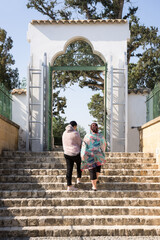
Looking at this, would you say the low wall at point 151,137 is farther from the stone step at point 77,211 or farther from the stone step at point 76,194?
the stone step at point 77,211

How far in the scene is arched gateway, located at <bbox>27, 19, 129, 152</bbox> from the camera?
1016 centimetres

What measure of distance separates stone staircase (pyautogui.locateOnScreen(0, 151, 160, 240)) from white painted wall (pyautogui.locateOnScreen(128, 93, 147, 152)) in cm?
325

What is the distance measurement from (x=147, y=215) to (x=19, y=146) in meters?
5.64

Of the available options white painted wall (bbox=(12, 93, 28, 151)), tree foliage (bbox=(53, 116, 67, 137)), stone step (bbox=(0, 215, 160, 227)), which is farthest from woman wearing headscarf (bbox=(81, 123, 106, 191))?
tree foliage (bbox=(53, 116, 67, 137))

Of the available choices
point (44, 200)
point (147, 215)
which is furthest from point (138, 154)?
point (44, 200)

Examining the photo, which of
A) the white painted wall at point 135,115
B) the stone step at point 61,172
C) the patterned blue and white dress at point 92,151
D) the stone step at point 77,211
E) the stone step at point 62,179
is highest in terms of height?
the white painted wall at point 135,115

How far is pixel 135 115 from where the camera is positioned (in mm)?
11070

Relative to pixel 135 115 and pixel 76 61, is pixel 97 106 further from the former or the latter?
pixel 135 115

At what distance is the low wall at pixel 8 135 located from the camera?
26.8 ft

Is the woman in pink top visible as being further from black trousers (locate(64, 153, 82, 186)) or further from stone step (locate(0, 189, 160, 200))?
stone step (locate(0, 189, 160, 200))

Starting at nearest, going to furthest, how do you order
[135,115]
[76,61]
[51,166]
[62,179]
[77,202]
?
[77,202]
[62,179]
[51,166]
[135,115]
[76,61]

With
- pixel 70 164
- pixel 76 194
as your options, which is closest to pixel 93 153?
pixel 70 164

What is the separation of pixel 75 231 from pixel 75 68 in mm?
6224

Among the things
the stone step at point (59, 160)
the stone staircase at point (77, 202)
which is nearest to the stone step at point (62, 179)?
the stone staircase at point (77, 202)
